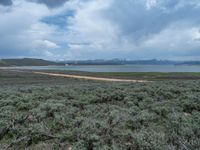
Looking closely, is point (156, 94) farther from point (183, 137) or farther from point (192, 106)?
point (183, 137)

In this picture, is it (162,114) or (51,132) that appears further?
(162,114)

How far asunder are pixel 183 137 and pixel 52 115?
4655mm

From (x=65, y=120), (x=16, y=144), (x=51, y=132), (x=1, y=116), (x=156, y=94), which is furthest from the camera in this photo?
(x=156, y=94)

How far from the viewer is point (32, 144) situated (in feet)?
17.4

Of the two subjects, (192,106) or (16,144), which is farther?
(192,106)

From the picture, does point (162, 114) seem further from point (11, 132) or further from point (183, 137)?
point (11, 132)

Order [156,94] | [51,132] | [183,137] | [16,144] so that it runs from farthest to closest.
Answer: [156,94]
[51,132]
[16,144]
[183,137]

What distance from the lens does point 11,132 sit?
586cm

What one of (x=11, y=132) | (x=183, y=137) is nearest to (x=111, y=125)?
(x=183, y=137)

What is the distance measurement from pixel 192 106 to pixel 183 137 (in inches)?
157

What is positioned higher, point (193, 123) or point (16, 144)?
point (193, 123)

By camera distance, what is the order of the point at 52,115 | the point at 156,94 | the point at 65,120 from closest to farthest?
1. the point at 65,120
2. the point at 52,115
3. the point at 156,94

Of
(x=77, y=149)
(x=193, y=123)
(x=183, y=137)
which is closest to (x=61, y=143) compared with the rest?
(x=77, y=149)

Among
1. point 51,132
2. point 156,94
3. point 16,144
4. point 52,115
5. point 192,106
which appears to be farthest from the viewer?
point 156,94
